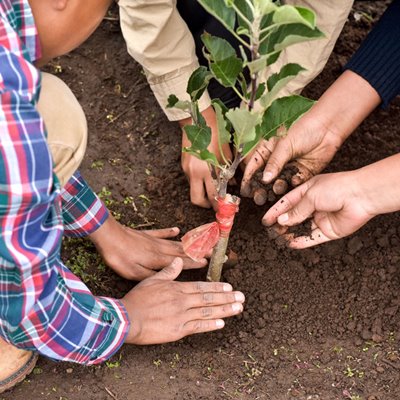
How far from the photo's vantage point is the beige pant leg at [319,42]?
6.53 ft

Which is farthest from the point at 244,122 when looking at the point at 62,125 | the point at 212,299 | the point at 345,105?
the point at 345,105

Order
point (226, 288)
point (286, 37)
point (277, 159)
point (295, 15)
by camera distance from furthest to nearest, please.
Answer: point (277, 159) < point (226, 288) < point (286, 37) < point (295, 15)

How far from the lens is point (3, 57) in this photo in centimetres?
116

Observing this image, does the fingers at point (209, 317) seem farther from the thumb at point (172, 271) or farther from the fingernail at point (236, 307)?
the thumb at point (172, 271)

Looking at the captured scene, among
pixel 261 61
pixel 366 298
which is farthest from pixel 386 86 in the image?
pixel 261 61

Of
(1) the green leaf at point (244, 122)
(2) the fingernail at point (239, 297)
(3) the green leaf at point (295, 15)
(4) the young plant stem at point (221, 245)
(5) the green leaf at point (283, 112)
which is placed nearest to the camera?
(3) the green leaf at point (295, 15)

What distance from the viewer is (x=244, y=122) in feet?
4.34

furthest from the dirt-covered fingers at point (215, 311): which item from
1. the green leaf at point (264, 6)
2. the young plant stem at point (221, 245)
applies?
the green leaf at point (264, 6)

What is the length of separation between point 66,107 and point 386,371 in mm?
1100

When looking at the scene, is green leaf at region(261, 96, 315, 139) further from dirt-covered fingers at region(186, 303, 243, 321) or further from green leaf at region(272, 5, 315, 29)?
dirt-covered fingers at region(186, 303, 243, 321)

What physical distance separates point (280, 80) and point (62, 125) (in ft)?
1.65

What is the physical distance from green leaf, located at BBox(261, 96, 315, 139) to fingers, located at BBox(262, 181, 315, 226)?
0.42m

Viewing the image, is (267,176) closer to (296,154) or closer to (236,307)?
(296,154)

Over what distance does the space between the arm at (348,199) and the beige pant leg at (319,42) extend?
0.39 m
